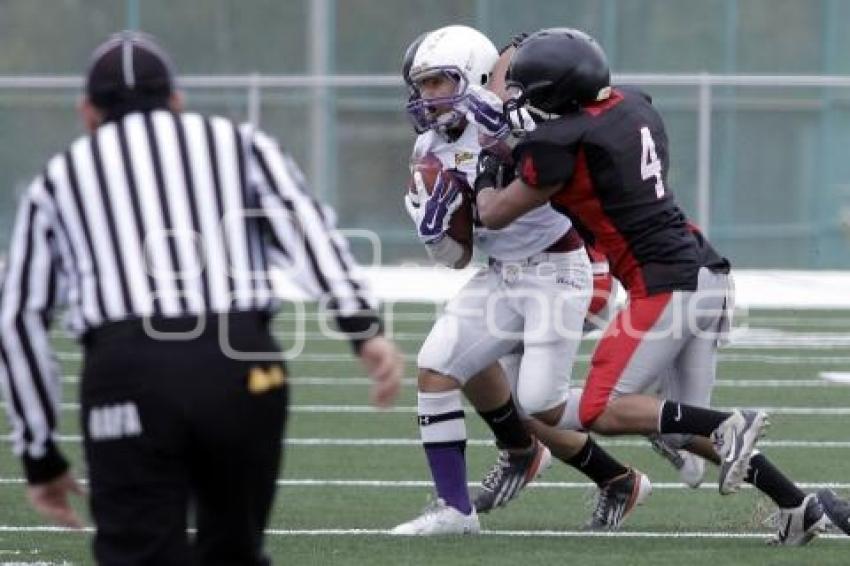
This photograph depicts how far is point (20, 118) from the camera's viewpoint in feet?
60.4

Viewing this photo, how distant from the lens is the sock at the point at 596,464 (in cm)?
695

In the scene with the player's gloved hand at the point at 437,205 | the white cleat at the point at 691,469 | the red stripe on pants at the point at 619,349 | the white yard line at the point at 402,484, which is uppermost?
the player's gloved hand at the point at 437,205

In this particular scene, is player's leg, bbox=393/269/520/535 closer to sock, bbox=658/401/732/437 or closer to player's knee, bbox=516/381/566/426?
player's knee, bbox=516/381/566/426

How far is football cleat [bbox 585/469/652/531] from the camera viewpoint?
22.5 feet

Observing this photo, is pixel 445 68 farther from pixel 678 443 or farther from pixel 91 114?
pixel 91 114

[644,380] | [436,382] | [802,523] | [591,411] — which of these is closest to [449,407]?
[436,382]

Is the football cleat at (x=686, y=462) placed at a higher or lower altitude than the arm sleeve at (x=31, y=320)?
lower

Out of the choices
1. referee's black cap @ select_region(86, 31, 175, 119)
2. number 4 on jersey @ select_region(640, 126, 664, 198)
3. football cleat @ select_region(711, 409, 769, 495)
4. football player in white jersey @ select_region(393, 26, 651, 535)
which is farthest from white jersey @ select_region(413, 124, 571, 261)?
referee's black cap @ select_region(86, 31, 175, 119)

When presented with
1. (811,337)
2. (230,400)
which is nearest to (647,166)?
(230,400)

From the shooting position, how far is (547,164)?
6.03 m

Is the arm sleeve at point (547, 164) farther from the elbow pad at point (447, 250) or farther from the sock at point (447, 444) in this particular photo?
the sock at point (447, 444)

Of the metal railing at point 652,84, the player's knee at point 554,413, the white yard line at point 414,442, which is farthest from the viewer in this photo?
the metal railing at point 652,84

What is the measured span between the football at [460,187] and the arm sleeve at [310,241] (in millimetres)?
2418

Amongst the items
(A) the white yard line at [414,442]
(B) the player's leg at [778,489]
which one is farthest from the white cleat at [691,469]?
(A) the white yard line at [414,442]
